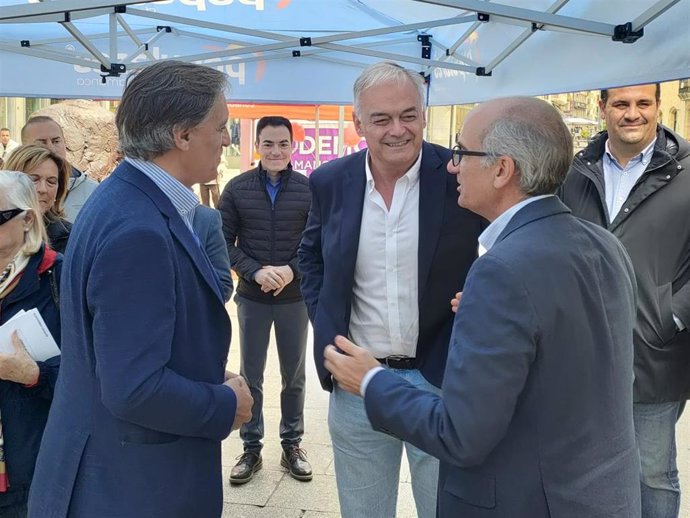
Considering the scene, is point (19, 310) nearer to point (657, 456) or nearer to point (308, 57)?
point (657, 456)

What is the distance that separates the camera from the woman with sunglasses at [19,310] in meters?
2.24

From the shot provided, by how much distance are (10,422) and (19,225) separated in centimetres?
64

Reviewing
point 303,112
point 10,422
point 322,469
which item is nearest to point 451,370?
point 10,422

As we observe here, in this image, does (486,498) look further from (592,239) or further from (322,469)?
(322,469)

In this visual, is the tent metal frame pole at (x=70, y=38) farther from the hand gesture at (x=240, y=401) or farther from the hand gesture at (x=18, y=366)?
the hand gesture at (x=240, y=401)

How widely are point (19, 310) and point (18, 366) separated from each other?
216mm

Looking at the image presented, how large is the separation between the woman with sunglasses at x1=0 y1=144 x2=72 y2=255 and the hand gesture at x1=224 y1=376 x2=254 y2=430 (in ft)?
5.71

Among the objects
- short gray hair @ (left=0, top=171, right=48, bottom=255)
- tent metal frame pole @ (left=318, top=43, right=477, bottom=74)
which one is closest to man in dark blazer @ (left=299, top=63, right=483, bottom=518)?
short gray hair @ (left=0, top=171, right=48, bottom=255)

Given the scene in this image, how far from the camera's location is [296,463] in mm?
4066

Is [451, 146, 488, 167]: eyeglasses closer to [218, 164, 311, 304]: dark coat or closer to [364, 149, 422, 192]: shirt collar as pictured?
[364, 149, 422, 192]: shirt collar

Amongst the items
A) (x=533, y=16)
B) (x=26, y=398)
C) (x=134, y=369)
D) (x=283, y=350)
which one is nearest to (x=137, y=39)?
(x=283, y=350)

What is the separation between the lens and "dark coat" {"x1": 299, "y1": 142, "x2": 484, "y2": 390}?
237cm

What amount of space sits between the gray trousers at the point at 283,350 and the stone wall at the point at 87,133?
8.49 meters

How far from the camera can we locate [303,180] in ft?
14.5
